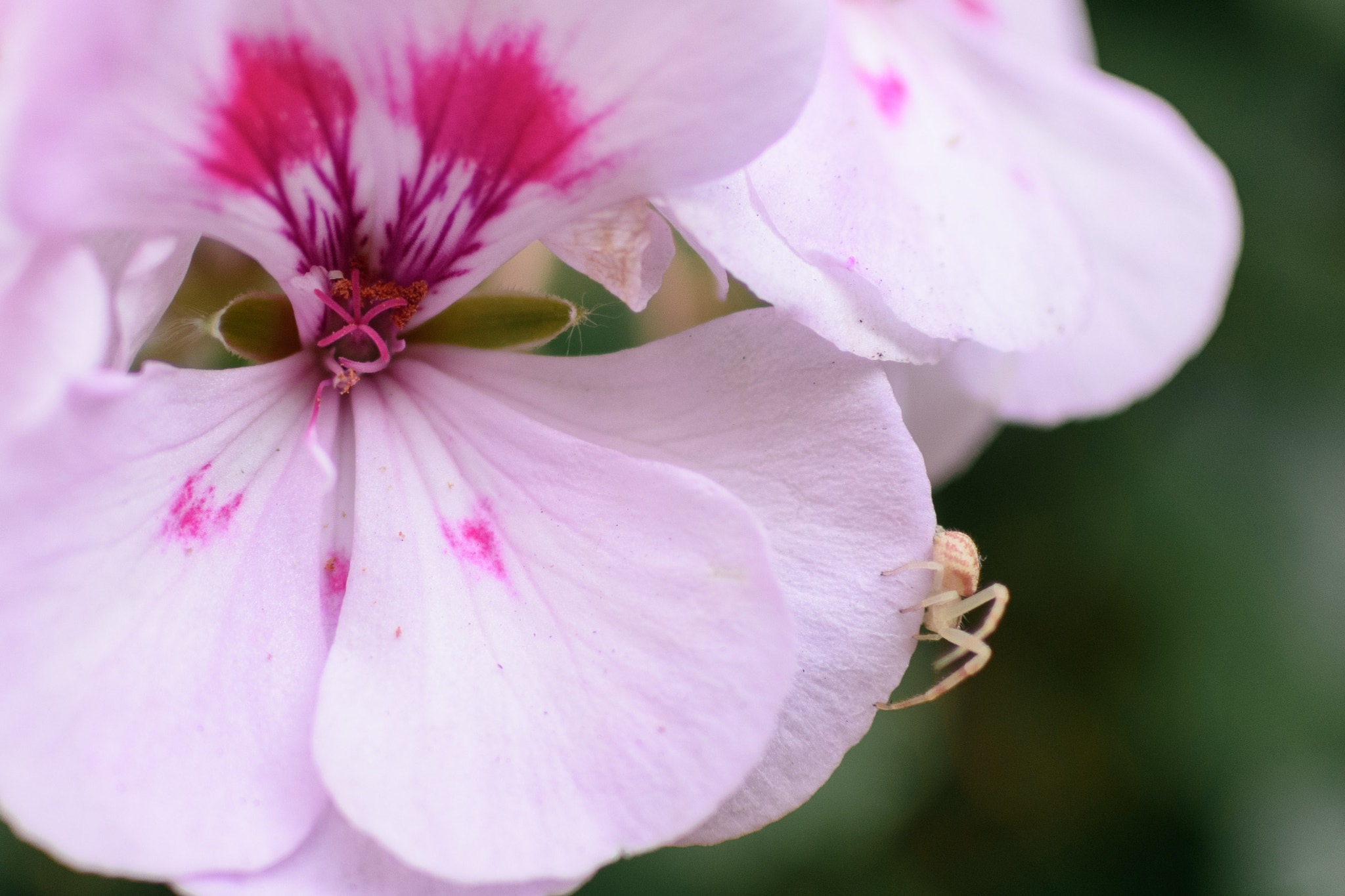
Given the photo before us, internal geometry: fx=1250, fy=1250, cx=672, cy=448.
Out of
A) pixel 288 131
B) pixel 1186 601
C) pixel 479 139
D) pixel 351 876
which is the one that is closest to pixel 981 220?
pixel 479 139

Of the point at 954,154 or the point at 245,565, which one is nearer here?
the point at 245,565

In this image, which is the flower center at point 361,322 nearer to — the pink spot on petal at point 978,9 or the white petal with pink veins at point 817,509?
the white petal with pink veins at point 817,509

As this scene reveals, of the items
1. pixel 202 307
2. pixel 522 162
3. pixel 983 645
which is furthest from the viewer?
pixel 202 307

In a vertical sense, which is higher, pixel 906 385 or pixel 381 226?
pixel 381 226

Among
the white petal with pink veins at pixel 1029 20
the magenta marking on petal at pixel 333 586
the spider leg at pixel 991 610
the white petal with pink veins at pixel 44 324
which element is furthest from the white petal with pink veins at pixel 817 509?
the white petal with pink veins at pixel 1029 20

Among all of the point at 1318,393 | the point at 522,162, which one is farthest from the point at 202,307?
the point at 1318,393

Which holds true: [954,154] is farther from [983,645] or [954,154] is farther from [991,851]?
[991,851]

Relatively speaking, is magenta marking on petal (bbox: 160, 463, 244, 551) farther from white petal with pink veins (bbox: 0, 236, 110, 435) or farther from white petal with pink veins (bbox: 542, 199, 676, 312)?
white petal with pink veins (bbox: 542, 199, 676, 312)

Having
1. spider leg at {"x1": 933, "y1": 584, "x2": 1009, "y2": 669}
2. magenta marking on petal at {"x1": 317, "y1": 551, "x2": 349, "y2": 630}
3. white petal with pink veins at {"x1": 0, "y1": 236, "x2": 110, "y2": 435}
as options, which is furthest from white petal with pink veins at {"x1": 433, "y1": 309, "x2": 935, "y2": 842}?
white petal with pink veins at {"x1": 0, "y1": 236, "x2": 110, "y2": 435}
